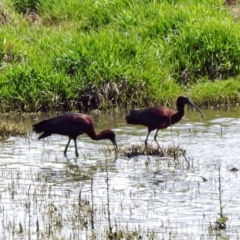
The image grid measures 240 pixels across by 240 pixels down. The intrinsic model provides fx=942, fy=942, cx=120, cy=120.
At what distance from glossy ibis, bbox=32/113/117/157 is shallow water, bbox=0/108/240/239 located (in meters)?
0.19

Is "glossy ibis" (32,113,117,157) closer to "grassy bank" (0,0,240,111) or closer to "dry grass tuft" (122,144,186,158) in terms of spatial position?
"dry grass tuft" (122,144,186,158)

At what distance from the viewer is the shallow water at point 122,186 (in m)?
8.31

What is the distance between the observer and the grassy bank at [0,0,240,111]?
46.5ft

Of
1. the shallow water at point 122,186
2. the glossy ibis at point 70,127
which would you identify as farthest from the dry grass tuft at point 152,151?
the glossy ibis at point 70,127

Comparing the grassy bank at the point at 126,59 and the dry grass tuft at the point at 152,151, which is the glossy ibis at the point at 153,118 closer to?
the dry grass tuft at the point at 152,151

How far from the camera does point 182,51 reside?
1518 centimetres

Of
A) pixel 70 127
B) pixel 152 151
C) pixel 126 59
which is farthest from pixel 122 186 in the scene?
pixel 126 59

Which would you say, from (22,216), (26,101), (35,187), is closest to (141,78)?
→ (26,101)

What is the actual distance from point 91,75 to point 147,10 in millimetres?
2893

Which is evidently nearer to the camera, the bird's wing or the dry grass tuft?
the dry grass tuft

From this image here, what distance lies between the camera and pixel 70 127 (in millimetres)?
12016

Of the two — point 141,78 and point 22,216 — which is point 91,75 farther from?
point 22,216

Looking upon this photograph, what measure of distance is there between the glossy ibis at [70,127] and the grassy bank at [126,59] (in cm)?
198

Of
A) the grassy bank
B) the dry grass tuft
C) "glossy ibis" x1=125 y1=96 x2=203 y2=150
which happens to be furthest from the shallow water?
the grassy bank
